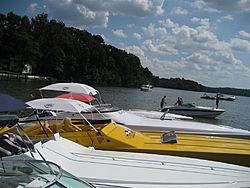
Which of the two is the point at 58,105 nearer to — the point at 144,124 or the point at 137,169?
the point at 137,169

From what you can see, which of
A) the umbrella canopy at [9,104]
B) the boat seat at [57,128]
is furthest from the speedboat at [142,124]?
the umbrella canopy at [9,104]

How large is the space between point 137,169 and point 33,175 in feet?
7.48

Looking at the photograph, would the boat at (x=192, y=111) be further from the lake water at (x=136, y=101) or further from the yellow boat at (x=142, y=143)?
the yellow boat at (x=142, y=143)

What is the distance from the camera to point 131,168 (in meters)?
5.23

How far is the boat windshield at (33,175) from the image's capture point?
3.12 metres

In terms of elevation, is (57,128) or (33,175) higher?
(33,175)

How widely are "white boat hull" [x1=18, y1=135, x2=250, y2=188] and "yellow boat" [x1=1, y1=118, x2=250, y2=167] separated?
110 centimetres

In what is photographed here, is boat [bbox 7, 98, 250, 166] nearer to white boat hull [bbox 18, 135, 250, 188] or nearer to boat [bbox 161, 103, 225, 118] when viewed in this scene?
white boat hull [bbox 18, 135, 250, 188]

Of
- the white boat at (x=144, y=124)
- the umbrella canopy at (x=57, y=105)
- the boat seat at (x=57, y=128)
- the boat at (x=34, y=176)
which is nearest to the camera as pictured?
the boat at (x=34, y=176)

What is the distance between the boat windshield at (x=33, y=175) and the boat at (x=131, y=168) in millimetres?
817

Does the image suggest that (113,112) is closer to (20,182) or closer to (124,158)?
(124,158)

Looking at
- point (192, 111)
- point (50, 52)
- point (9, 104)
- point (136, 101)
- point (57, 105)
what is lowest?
point (136, 101)

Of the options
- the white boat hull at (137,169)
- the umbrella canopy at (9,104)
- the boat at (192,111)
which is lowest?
the boat at (192,111)

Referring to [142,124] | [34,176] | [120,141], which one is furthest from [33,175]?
[142,124]
